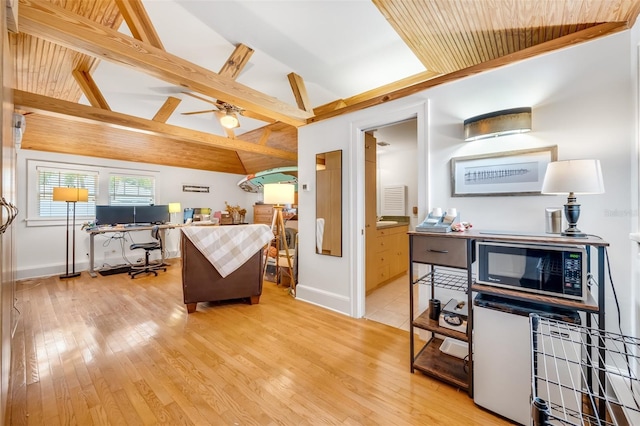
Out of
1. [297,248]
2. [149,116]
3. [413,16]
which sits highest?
[149,116]

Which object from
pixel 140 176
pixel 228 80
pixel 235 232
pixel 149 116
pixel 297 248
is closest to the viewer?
pixel 228 80

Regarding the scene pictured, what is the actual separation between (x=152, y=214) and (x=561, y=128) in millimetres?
6542

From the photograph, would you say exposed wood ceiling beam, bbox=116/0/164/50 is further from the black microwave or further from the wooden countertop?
the black microwave

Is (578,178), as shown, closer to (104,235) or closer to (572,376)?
(572,376)

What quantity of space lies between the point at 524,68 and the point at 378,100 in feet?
3.91

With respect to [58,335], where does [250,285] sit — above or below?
above

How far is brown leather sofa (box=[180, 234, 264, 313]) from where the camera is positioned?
9.49ft

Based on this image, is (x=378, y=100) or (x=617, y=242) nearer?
(x=617, y=242)

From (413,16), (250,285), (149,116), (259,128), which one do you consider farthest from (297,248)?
(149,116)

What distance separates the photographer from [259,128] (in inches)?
232

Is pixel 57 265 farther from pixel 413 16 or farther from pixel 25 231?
pixel 413 16

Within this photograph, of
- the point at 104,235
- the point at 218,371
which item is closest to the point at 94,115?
the point at 104,235

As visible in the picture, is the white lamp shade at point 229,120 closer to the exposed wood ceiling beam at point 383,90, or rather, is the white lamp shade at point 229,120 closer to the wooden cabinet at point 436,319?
the exposed wood ceiling beam at point 383,90

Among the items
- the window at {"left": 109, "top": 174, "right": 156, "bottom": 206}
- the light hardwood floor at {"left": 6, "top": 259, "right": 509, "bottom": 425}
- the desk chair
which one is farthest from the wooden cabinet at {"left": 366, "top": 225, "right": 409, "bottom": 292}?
the window at {"left": 109, "top": 174, "right": 156, "bottom": 206}
